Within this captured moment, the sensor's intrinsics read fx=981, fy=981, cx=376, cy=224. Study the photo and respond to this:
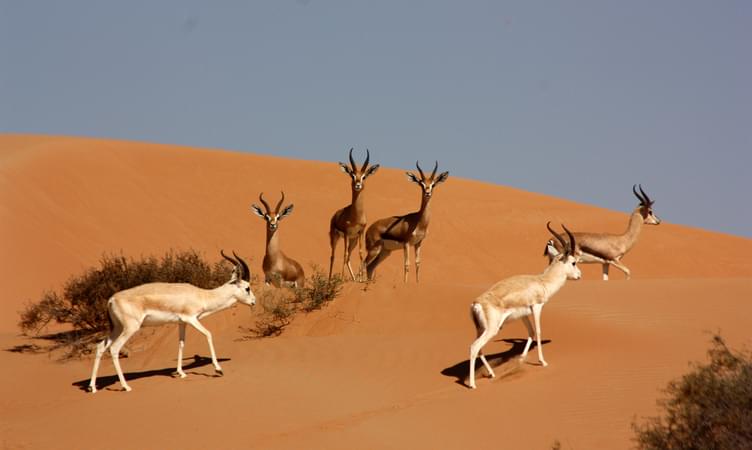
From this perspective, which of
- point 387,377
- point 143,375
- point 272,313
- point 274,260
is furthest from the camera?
point 274,260

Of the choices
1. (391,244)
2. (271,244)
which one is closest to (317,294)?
(271,244)

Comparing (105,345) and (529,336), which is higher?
(529,336)

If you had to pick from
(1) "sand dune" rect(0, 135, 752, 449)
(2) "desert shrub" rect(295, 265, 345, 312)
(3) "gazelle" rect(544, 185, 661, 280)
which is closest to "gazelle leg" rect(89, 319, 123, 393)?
(1) "sand dune" rect(0, 135, 752, 449)

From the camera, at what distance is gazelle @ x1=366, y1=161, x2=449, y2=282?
20719 mm

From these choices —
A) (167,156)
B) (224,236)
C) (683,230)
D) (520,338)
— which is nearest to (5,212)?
(224,236)

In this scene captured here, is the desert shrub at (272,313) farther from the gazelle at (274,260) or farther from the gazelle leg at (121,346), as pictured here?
the gazelle leg at (121,346)

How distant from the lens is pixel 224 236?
41.5 m

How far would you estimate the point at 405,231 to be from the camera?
21.1 meters

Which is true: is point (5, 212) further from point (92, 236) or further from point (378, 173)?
point (378, 173)

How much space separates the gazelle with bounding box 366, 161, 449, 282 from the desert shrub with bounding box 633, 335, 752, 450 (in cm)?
1111

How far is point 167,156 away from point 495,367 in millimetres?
40384

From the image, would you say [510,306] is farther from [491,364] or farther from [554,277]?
[554,277]

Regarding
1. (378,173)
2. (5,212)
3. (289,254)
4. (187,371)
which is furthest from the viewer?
(378,173)

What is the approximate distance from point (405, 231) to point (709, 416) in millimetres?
12567
